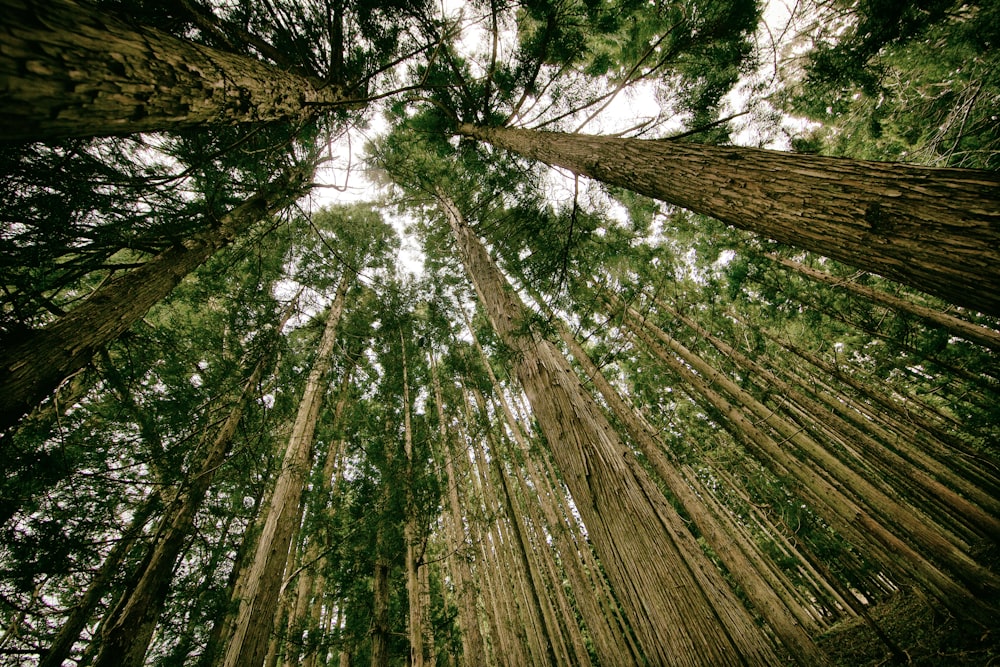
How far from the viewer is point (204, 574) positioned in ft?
13.9

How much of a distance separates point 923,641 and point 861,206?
8.90 metres

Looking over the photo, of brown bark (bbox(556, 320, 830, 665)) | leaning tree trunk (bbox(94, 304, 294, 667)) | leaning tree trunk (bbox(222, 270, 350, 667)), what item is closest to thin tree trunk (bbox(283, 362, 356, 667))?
leaning tree trunk (bbox(222, 270, 350, 667))

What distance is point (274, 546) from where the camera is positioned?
3506 mm

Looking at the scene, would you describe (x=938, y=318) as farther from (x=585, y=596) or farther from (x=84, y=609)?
(x=84, y=609)

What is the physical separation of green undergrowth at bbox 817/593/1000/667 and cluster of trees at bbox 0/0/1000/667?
0.48 ft

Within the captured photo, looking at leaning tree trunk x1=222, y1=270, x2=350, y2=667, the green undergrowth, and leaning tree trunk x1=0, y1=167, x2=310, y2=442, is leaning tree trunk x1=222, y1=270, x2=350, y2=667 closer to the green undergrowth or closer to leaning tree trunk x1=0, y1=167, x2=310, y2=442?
leaning tree trunk x1=0, y1=167, x2=310, y2=442

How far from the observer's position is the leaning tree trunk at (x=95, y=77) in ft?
3.04

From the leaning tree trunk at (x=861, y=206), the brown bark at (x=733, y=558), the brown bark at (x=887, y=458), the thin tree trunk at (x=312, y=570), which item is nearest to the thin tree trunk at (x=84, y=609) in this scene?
the thin tree trunk at (x=312, y=570)

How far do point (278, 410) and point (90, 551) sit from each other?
245 centimetres

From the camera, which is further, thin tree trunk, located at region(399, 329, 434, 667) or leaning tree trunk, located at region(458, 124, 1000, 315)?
thin tree trunk, located at region(399, 329, 434, 667)

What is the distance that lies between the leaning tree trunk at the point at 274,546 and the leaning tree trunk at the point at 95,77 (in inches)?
151

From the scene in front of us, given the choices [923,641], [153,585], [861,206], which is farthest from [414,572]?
[923,641]

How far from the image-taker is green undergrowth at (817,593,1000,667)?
162 inches

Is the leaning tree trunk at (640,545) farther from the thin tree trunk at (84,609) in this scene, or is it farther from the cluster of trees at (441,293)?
the thin tree trunk at (84,609)
